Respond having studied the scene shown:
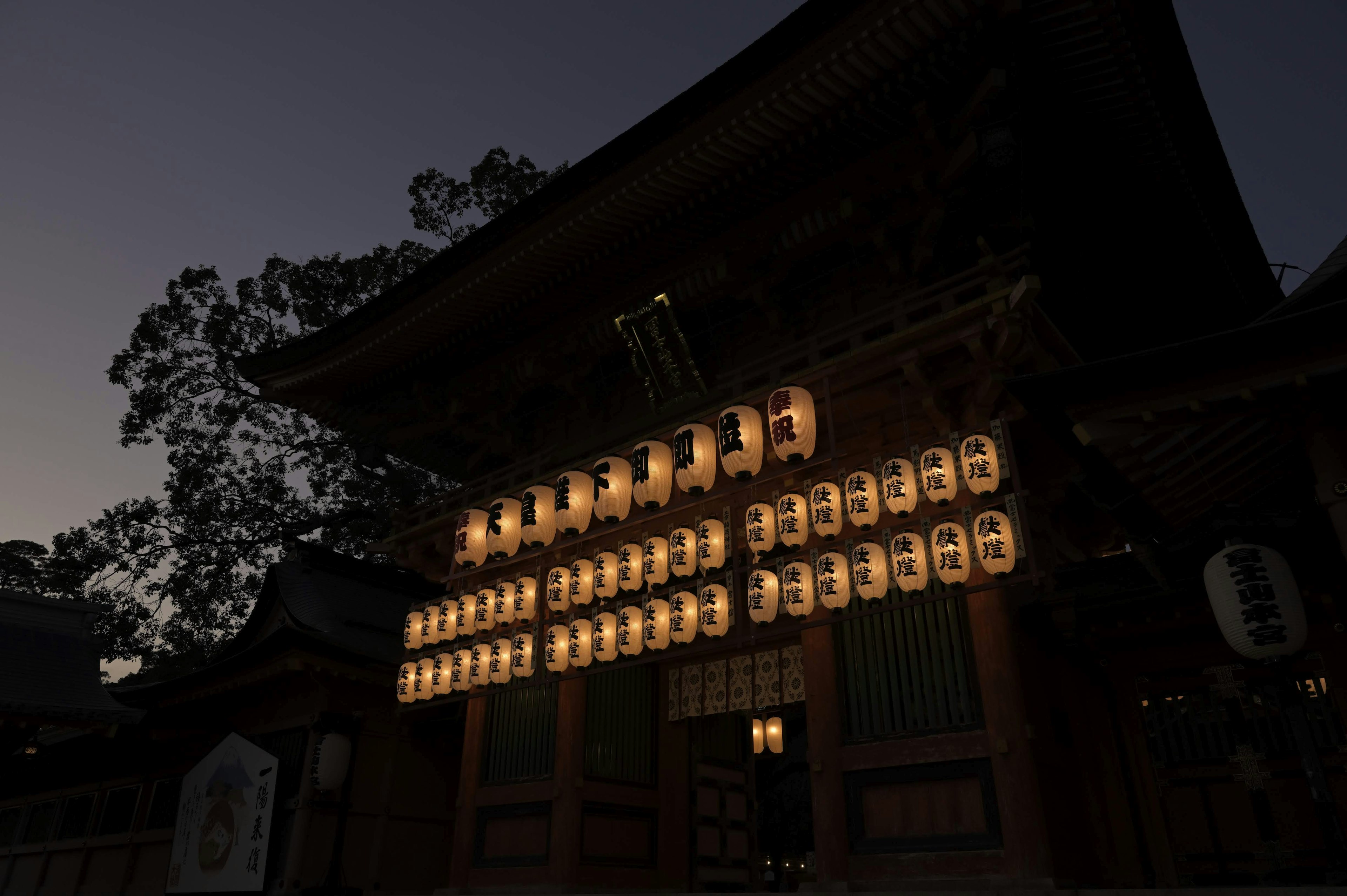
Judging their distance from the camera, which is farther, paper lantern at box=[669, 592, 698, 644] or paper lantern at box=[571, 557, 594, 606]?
paper lantern at box=[571, 557, 594, 606]

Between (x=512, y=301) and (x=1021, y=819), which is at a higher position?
(x=512, y=301)

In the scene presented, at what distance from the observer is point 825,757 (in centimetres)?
918

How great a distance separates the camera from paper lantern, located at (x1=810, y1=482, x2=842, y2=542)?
9.48 metres

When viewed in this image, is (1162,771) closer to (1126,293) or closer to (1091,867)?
(1091,867)

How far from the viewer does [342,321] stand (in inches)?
574

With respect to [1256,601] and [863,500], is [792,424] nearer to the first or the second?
[863,500]

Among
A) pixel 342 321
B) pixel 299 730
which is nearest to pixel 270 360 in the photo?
pixel 342 321

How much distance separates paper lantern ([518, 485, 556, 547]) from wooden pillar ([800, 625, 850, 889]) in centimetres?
414

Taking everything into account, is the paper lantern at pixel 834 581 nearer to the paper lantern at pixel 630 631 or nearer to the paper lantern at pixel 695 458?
the paper lantern at pixel 695 458

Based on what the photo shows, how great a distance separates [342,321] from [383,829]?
28.3ft

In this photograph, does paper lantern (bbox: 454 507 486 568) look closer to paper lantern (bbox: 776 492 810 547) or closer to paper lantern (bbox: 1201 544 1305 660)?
paper lantern (bbox: 776 492 810 547)

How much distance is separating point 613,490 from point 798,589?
2.94 metres

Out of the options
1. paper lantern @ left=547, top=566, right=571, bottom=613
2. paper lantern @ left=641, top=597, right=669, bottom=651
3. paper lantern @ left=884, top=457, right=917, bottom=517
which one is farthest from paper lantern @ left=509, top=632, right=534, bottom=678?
paper lantern @ left=884, top=457, right=917, bottom=517

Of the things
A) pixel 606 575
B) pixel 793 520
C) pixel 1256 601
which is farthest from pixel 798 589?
pixel 1256 601
